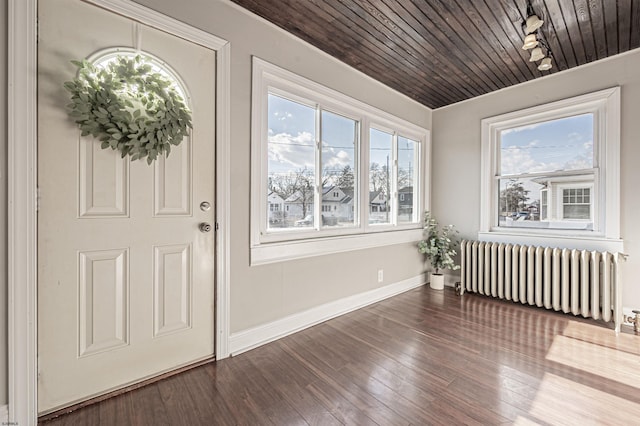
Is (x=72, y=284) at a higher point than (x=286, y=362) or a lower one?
higher

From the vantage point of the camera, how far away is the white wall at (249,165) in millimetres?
2006

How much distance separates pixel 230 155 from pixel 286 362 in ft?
5.14

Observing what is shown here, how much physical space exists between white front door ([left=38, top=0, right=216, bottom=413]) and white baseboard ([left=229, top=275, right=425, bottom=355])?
26cm

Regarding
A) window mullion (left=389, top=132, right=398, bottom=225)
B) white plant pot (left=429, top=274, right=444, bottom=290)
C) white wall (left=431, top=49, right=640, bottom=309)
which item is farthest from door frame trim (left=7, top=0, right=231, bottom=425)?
white wall (left=431, top=49, right=640, bottom=309)

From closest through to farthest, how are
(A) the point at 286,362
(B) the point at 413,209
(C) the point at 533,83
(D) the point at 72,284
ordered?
(D) the point at 72,284, (A) the point at 286,362, (C) the point at 533,83, (B) the point at 413,209

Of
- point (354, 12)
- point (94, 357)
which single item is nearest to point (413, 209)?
point (354, 12)

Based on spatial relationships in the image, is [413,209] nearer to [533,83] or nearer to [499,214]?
[499,214]

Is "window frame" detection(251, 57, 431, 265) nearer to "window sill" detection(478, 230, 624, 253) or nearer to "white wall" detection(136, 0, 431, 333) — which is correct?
"white wall" detection(136, 0, 431, 333)

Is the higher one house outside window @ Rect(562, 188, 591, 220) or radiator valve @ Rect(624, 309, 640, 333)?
house outside window @ Rect(562, 188, 591, 220)

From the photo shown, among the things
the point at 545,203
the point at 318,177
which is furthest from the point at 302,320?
the point at 545,203

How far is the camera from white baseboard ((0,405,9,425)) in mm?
1319

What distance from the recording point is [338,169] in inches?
115

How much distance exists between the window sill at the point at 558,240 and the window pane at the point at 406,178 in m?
0.95

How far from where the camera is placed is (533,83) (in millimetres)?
3256
